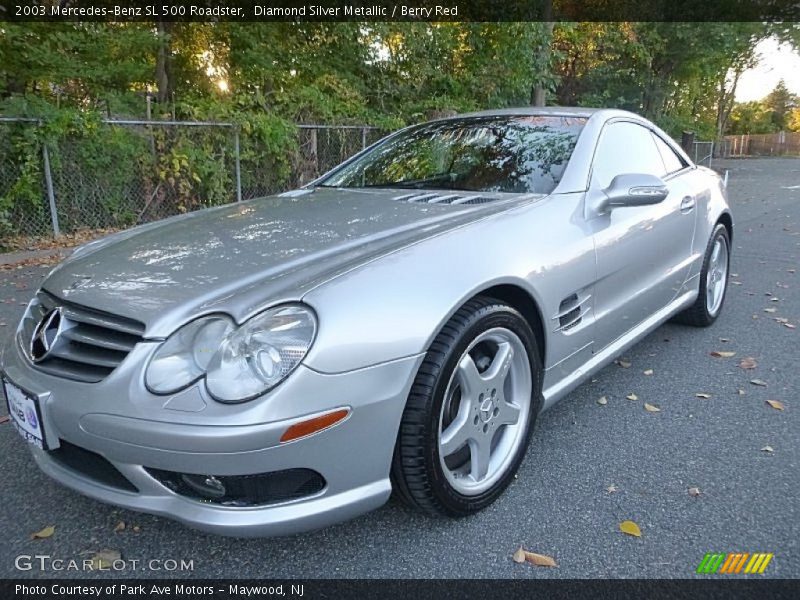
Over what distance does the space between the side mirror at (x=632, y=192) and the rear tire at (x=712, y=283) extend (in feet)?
4.97

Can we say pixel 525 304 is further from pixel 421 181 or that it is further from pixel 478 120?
pixel 478 120

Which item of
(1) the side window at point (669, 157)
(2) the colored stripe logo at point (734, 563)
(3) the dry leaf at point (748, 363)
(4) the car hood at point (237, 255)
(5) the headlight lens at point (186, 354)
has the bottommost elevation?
(2) the colored stripe logo at point (734, 563)

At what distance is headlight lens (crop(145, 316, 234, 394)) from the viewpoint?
1.65 m

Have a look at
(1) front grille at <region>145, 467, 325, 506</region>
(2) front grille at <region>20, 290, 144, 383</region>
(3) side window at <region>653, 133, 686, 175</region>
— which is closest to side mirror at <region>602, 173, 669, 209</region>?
(3) side window at <region>653, 133, 686, 175</region>

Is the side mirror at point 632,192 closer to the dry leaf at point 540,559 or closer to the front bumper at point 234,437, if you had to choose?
the front bumper at point 234,437

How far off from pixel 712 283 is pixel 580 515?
2800 millimetres

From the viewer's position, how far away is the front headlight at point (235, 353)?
1.63 meters

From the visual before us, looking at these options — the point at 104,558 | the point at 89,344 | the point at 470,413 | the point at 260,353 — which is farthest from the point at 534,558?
the point at 89,344

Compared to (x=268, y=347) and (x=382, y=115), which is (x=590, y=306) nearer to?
(x=268, y=347)

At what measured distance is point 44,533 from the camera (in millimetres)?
2047

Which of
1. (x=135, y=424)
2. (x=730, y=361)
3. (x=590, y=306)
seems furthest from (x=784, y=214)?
(x=135, y=424)

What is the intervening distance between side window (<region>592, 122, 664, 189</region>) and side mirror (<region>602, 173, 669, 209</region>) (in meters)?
0.13

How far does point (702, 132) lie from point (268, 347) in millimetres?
32150

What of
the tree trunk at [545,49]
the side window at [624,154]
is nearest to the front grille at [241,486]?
the side window at [624,154]
